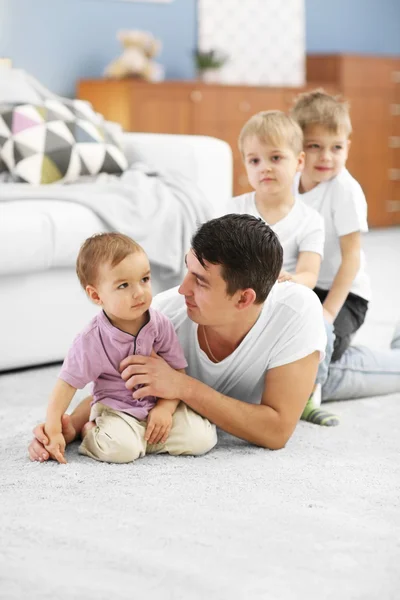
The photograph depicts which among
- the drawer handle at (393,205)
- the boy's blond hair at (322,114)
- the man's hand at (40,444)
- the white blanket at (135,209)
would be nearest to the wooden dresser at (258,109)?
the drawer handle at (393,205)

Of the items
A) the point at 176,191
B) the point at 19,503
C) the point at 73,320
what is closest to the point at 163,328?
the point at 19,503

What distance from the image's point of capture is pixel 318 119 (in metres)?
2.47

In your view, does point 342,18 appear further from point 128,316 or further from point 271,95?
point 128,316

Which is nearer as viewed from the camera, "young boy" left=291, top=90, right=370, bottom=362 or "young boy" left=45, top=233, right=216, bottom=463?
"young boy" left=45, top=233, right=216, bottom=463

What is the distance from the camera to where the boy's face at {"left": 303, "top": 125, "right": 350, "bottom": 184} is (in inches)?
97.7

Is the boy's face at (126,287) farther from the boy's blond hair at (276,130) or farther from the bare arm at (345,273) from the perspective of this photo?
the bare arm at (345,273)

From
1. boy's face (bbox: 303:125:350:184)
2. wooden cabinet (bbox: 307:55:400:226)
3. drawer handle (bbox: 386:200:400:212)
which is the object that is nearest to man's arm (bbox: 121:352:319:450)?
boy's face (bbox: 303:125:350:184)

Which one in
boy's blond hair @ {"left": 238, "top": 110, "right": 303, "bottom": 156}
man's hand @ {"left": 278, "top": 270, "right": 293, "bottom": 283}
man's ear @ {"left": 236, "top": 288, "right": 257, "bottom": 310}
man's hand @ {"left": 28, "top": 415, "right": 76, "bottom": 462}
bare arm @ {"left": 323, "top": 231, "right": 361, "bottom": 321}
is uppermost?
boy's blond hair @ {"left": 238, "top": 110, "right": 303, "bottom": 156}

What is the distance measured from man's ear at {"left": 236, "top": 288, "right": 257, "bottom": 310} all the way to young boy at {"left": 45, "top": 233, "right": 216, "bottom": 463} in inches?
7.0

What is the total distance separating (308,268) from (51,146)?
141 centimetres

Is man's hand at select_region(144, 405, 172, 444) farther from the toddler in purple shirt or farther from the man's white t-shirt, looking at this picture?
the man's white t-shirt

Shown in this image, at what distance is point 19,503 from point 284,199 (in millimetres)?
1055

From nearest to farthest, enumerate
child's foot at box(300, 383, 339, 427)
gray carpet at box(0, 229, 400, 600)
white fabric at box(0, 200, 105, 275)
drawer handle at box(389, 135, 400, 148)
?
1. gray carpet at box(0, 229, 400, 600)
2. child's foot at box(300, 383, 339, 427)
3. white fabric at box(0, 200, 105, 275)
4. drawer handle at box(389, 135, 400, 148)

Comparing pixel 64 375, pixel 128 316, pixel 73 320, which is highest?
pixel 128 316
